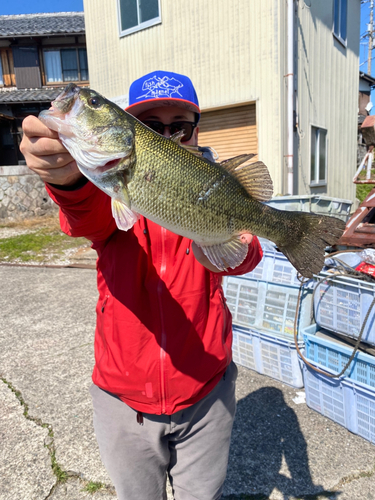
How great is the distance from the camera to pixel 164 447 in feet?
5.49

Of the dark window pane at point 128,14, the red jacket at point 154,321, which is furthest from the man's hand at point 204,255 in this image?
the dark window pane at point 128,14

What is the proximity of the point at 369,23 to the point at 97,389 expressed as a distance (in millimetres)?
33994

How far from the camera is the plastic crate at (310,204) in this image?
5961mm

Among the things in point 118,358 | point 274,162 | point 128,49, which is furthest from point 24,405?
point 128,49

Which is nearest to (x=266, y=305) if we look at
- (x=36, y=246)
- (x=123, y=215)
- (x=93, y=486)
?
(x=93, y=486)

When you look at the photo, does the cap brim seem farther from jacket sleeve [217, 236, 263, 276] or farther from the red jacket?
jacket sleeve [217, 236, 263, 276]

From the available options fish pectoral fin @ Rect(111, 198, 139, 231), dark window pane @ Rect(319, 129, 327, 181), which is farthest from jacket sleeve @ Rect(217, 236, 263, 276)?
dark window pane @ Rect(319, 129, 327, 181)

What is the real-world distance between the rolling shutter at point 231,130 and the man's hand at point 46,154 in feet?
25.4

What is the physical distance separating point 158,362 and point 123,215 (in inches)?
28.0

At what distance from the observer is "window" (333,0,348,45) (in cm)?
1027

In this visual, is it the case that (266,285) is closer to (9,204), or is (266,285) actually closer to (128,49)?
→ (128,49)

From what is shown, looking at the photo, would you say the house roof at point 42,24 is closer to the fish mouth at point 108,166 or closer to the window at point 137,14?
the window at point 137,14

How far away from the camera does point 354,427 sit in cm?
282

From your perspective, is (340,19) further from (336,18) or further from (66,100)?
(66,100)
